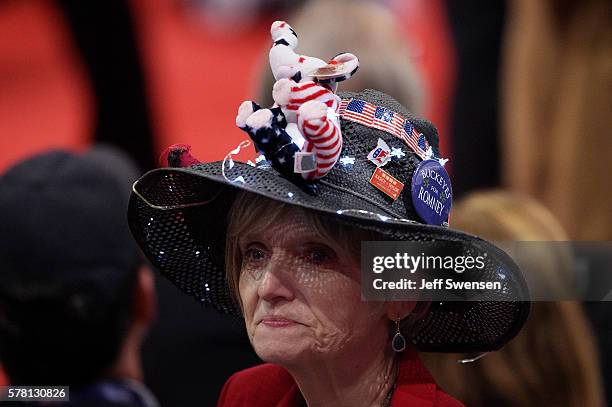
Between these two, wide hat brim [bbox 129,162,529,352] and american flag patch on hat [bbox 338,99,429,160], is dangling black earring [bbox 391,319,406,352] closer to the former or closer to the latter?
wide hat brim [bbox 129,162,529,352]

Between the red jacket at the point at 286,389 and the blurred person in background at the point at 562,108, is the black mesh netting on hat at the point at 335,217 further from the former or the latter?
the blurred person in background at the point at 562,108

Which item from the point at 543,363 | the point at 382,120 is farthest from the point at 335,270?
the point at 543,363

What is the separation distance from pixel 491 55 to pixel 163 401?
1.88 m

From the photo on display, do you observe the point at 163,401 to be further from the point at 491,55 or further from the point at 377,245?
the point at 491,55

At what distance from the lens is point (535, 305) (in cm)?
212

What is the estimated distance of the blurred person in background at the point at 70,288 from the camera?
2.15 metres

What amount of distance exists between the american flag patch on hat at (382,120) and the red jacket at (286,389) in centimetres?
34

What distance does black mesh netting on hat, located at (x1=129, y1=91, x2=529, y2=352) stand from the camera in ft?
5.42

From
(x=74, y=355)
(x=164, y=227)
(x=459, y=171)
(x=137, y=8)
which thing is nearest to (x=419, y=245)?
(x=164, y=227)

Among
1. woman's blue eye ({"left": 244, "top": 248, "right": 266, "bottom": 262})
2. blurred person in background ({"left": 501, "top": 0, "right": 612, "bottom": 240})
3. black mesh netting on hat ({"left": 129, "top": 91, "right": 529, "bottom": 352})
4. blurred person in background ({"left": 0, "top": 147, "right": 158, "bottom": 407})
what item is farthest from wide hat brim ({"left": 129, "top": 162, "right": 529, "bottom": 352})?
blurred person in background ({"left": 501, "top": 0, "right": 612, "bottom": 240})

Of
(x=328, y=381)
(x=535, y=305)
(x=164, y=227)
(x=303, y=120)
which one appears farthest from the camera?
(x=535, y=305)

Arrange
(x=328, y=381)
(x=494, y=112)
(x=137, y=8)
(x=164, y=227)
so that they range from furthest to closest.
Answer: (x=137, y=8) < (x=494, y=112) < (x=164, y=227) < (x=328, y=381)

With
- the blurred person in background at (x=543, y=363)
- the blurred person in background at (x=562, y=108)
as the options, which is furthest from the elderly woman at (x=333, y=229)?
the blurred person in background at (x=562, y=108)

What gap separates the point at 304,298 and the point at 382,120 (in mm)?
306
